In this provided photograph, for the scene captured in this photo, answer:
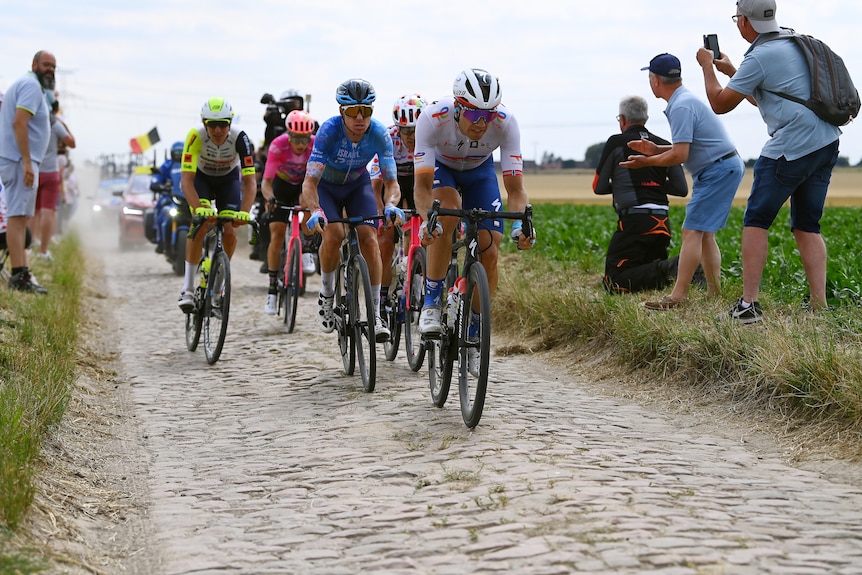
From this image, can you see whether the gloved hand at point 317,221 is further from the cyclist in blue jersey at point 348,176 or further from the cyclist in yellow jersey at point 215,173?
the cyclist in yellow jersey at point 215,173


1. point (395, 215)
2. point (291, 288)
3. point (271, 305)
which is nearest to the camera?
point (395, 215)

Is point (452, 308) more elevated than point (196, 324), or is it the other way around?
point (452, 308)

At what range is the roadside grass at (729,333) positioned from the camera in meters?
6.62

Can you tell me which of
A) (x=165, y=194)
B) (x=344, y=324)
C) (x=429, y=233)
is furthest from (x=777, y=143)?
(x=165, y=194)

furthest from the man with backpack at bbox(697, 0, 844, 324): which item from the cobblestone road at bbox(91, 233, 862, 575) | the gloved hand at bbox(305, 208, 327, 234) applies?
the gloved hand at bbox(305, 208, 327, 234)

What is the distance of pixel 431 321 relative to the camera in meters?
7.58

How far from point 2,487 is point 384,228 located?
560cm

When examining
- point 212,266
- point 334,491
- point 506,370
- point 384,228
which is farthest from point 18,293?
point 334,491

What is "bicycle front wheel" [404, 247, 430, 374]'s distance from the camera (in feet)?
29.3

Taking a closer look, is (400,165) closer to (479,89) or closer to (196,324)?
(196,324)

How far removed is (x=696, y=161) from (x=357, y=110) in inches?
128

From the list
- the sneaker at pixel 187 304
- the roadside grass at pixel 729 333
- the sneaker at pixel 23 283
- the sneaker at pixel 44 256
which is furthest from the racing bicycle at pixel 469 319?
the sneaker at pixel 44 256

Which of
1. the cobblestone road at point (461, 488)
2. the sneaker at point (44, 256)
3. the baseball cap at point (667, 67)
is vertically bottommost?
the cobblestone road at point (461, 488)

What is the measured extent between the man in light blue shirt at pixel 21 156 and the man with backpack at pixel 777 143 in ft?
24.3
